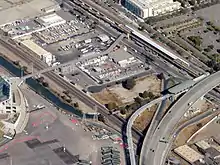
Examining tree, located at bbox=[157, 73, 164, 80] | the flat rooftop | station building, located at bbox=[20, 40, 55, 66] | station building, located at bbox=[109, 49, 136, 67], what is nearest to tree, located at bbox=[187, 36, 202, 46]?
station building, located at bbox=[109, 49, 136, 67]

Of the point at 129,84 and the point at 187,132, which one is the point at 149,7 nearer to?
the point at 129,84

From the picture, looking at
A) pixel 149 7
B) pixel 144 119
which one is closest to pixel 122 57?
pixel 149 7

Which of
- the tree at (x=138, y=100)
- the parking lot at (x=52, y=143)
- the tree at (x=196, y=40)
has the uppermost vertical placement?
the tree at (x=196, y=40)

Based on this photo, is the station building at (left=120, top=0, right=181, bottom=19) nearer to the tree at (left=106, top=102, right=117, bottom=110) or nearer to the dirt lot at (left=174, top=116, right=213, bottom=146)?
the tree at (left=106, top=102, right=117, bottom=110)

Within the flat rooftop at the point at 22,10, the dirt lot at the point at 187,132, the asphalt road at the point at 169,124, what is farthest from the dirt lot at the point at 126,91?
the flat rooftop at the point at 22,10

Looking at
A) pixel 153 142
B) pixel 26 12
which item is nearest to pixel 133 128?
pixel 153 142

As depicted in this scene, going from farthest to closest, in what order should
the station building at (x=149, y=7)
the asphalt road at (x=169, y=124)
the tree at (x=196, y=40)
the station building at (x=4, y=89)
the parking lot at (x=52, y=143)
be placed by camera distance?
1. the station building at (x=149, y=7)
2. the tree at (x=196, y=40)
3. the station building at (x=4, y=89)
4. the asphalt road at (x=169, y=124)
5. the parking lot at (x=52, y=143)

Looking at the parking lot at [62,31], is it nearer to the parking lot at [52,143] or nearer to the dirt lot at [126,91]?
the dirt lot at [126,91]
